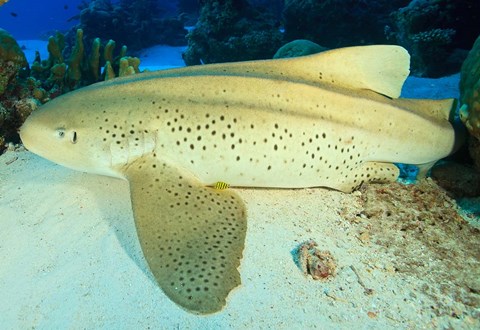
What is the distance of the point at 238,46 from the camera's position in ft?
46.1

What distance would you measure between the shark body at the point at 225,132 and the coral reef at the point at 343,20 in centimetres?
1172

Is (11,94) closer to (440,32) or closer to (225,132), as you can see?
(225,132)

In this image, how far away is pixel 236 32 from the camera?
14.4 metres

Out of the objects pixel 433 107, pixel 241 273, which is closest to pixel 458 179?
pixel 433 107

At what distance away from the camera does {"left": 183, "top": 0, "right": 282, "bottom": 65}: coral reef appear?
14023 millimetres

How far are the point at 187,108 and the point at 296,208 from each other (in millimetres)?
1614

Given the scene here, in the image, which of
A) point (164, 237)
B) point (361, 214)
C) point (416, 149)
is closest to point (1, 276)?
point (164, 237)

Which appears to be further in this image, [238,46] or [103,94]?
[238,46]

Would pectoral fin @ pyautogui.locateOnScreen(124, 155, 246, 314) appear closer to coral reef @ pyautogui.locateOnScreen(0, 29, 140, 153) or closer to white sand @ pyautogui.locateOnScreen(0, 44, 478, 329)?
white sand @ pyautogui.locateOnScreen(0, 44, 478, 329)

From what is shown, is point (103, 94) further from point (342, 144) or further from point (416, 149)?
point (416, 149)

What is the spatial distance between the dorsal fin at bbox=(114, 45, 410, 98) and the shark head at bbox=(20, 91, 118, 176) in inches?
26.5

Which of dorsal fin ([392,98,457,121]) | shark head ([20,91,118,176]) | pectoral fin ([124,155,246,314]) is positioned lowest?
pectoral fin ([124,155,246,314])

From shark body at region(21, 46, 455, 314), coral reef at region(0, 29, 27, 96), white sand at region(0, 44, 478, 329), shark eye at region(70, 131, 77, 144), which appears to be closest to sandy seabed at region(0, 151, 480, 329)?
white sand at region(0, 44, 478, 329)

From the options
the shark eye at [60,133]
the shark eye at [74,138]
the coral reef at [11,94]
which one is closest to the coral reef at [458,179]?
the shark eye at [74,138]
